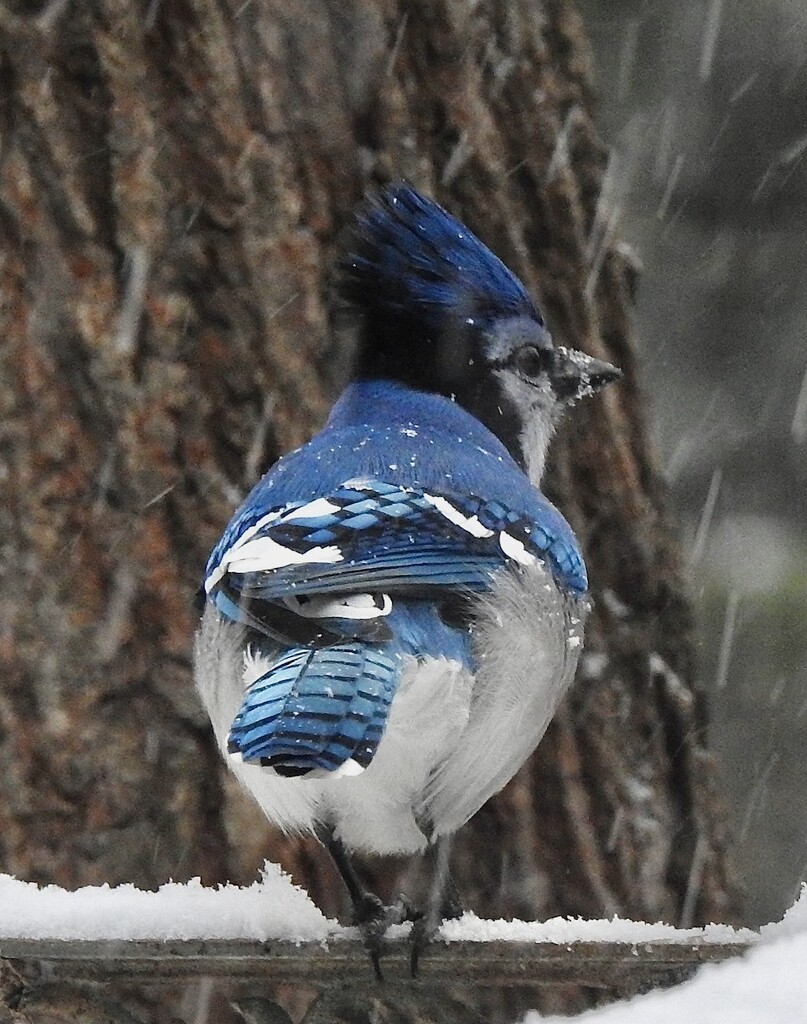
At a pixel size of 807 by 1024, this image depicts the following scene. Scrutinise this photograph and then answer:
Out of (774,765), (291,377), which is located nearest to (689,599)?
(291,377)

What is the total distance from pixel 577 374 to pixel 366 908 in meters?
0.81

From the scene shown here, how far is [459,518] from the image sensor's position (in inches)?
67.9

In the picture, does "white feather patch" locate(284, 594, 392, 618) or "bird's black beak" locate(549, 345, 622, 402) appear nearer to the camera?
"white feather patch" locate(284, 594, 392, 618)

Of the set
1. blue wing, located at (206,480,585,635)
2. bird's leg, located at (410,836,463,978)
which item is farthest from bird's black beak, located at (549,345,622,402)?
bird's leg, located at (410,836,463,978)

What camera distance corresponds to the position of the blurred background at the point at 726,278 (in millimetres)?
3607

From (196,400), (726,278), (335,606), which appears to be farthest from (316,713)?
(726,278)

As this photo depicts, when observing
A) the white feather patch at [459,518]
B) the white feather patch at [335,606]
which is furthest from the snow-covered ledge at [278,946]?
the white feather patch at [459,518]

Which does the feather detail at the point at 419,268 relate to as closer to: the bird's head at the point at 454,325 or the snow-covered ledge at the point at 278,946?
the bird's head at the point at 454,325

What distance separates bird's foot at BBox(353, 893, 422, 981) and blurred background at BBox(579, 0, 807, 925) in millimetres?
1905

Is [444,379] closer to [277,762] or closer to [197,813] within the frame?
[197,813]

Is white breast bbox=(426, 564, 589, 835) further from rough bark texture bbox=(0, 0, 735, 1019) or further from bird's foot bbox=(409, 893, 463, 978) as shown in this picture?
rough bark texture bbox=(0, 0, 735, 1019)

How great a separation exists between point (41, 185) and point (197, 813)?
2.90 ft

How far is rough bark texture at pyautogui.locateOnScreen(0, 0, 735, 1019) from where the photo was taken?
2.01 m

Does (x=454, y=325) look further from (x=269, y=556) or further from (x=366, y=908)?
(x=366, y=908)
